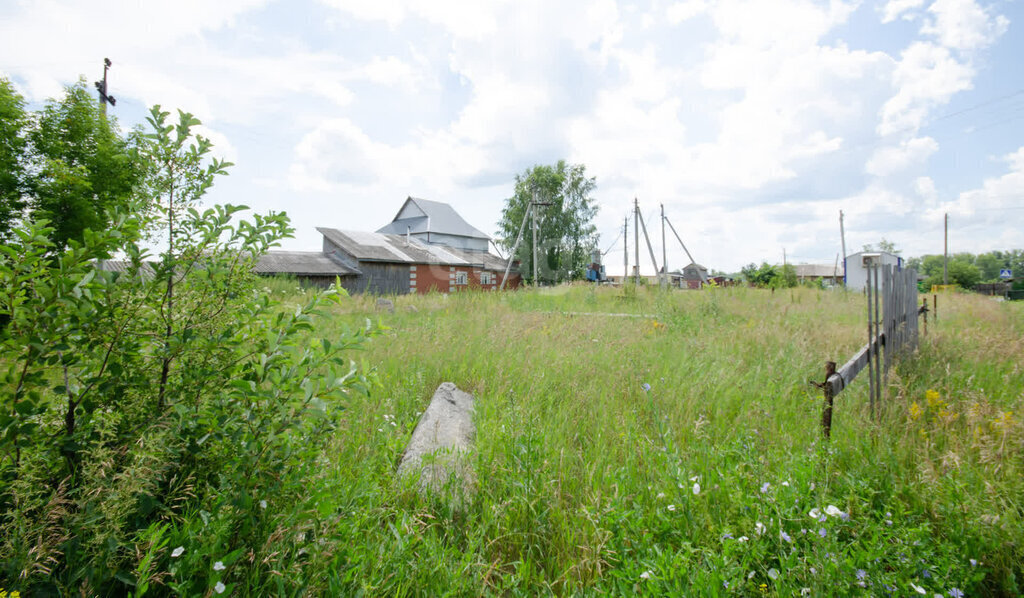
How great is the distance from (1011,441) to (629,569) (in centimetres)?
260

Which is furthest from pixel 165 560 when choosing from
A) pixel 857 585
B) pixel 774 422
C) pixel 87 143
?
pixel 87 143

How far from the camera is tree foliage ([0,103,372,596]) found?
1.14 meters

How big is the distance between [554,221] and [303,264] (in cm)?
1891

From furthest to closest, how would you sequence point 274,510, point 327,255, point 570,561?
1. point 327,255
2. point 570,561
3. point 274,510

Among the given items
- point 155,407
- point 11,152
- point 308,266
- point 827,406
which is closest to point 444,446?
point 155,407

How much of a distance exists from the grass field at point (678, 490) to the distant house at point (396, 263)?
18.0 metres

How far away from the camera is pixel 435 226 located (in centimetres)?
3841

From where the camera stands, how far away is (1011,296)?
2745cm

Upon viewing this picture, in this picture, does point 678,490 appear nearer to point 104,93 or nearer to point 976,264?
point 104,93

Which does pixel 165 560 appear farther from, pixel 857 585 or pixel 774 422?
pixel 774 422

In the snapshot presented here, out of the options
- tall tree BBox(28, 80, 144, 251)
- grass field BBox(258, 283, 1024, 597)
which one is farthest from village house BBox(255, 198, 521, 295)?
grass field BBox(258, 283, 1024, 597)

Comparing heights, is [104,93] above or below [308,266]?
above

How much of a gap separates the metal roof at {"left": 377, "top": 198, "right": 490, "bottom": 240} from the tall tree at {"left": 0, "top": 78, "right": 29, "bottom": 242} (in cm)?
2469

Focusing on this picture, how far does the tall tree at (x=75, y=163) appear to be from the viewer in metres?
13.1
